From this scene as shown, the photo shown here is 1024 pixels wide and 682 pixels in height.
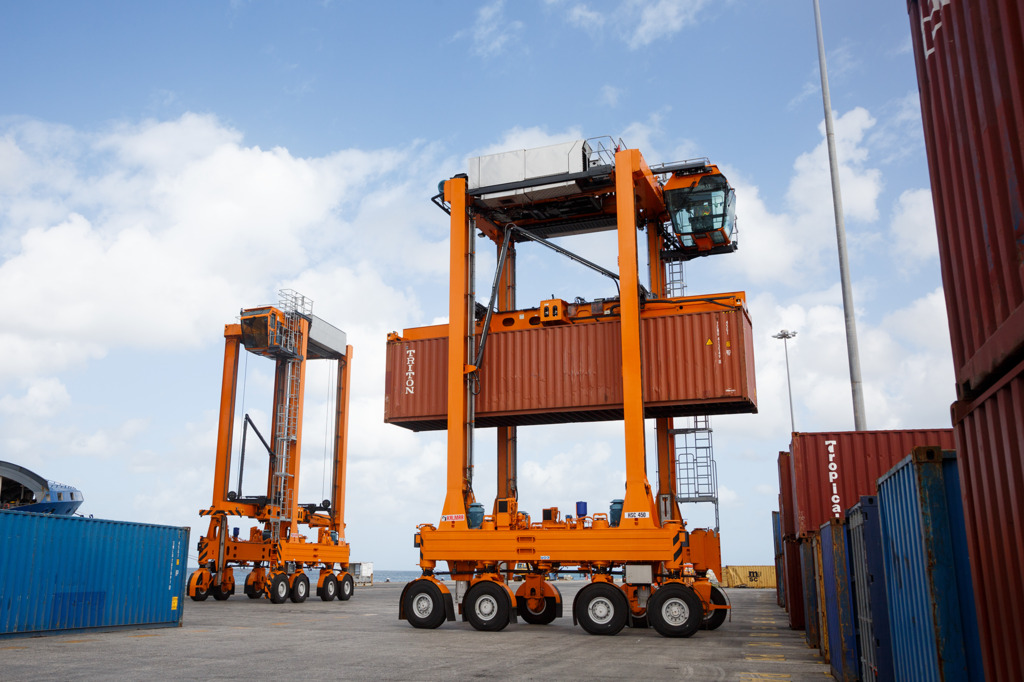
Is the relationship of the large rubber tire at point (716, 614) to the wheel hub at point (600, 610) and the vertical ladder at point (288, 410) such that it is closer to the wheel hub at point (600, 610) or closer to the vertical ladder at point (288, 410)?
the wheel hub at point (600, 610)

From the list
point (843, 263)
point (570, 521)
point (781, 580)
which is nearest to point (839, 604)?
point (570, 521)

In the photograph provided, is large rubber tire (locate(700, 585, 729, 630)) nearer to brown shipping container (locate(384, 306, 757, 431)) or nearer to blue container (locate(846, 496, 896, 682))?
brown shipping container (locate(384, 306, 757, 431))

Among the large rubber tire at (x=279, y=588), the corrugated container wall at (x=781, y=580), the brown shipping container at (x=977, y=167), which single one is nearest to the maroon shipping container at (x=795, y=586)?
the corrugated container wall at (x=781, y=580)

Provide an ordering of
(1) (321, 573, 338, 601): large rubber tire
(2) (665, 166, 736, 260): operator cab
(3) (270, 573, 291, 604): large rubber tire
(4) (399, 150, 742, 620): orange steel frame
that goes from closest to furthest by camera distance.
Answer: (4) (399, 150, 742, 620): orange steel frame → (2) (665, 166, 736, 260): operator cab → (3) (270, 573, 291, 604): large rubber tire → (1) (321, 573, 338, 601): large rubber tire

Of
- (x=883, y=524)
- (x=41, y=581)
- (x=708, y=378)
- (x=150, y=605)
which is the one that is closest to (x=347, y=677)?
(x=883, y=524)

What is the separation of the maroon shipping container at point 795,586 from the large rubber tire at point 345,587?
19426mm

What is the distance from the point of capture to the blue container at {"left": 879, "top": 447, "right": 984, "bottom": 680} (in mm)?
5105

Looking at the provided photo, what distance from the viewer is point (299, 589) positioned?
3022 centimetres

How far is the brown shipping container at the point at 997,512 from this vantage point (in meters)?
4.17

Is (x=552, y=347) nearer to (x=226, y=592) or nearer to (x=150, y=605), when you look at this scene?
(x=150, y=605)

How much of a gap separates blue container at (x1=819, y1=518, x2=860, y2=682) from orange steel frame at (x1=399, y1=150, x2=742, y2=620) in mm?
6544

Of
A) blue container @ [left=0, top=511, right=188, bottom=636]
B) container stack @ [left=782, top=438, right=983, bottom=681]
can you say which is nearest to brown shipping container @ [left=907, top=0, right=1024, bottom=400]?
container stack @ [left=782, top=438, right=983, bottom=681]

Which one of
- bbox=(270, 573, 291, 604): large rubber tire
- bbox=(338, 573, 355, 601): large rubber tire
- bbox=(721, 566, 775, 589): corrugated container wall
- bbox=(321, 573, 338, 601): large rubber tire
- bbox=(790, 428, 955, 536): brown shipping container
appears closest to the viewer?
bbox=(790, 428, 955, 536): brown shipping container

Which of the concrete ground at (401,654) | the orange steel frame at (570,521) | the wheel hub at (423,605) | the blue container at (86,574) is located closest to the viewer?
the concrete ground at (401,654)
